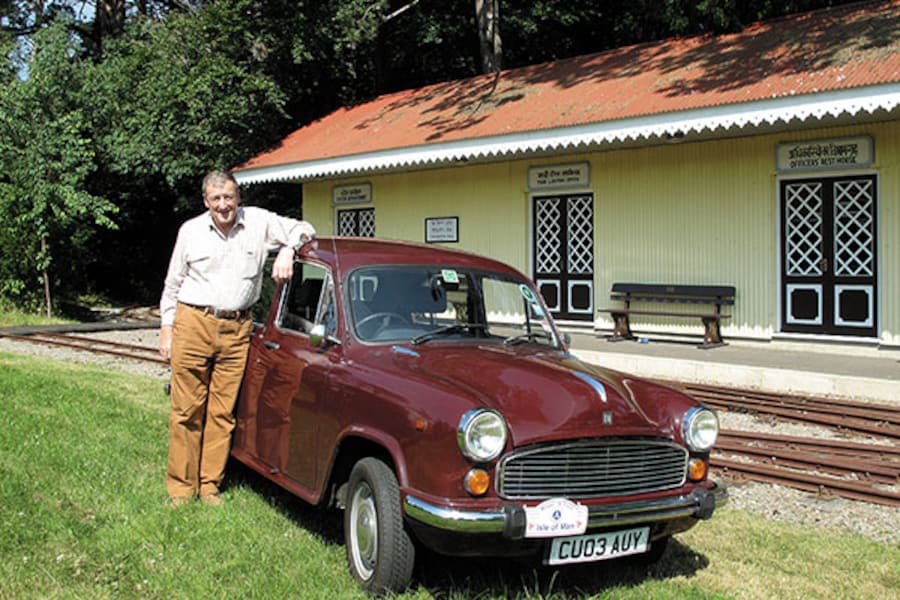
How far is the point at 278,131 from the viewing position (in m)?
23.7

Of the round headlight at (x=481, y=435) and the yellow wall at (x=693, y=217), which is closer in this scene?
the round headlight at (x=481, y=435)

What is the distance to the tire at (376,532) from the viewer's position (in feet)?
12.8

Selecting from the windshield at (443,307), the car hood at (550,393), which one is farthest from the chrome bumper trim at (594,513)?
the windshield at (443,307)

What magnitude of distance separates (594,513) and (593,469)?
20 cm

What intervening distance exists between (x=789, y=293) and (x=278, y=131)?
49.9 ft

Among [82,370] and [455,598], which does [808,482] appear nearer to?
[455,598]

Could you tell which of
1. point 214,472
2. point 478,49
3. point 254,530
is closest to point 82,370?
point 214,472

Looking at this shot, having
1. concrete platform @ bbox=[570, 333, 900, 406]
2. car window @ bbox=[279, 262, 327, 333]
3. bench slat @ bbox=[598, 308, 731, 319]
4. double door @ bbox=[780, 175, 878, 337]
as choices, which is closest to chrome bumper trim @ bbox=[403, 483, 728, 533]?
car window @ bbox=[279, 262, 327, 333]

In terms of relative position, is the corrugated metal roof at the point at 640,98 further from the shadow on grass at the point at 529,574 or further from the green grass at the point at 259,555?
the shadow on grass at the point at 529,574

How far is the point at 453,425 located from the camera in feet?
12.3

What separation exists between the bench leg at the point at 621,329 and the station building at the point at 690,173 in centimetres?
49

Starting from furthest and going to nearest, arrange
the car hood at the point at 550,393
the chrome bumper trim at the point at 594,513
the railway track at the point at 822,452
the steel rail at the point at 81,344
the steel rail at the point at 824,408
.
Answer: the steel rail at the point at 81,344, the steel rail at the point at 824,408, the railway track at the point at 822,452, the car hood at the point at 550,393, the chrome bumper trim at the point at 594,513

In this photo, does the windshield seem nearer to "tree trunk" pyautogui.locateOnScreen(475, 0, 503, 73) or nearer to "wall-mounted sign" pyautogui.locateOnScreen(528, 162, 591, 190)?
"wall-mounted sign" pyautogui.locateOnScreen(528, 162, 591, 190)

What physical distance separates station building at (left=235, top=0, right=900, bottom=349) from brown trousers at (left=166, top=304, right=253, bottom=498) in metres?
8.91
